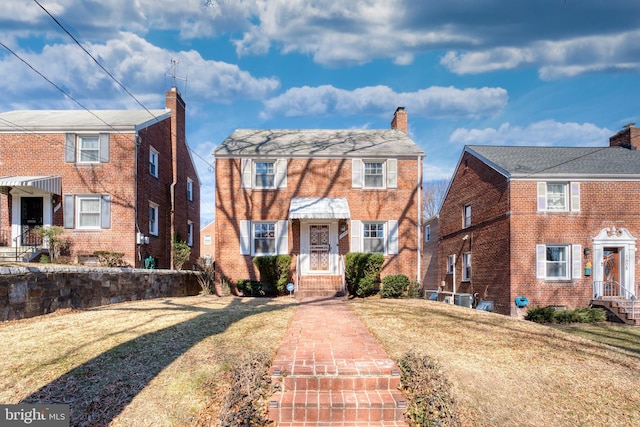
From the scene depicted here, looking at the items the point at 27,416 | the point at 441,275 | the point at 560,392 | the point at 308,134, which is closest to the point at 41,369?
the point at 27,416

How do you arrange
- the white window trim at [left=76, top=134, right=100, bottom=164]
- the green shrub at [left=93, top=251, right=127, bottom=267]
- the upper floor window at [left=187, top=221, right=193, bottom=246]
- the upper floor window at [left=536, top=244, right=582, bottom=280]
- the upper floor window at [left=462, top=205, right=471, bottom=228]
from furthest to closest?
the upper floor window at [left=187, top=221, right=193, bottom=246] → the upper floor window at [left=462, top=205, right=471, bottom=228] → the white window trim at [left=76, top=134, right=100, bottom=164] → the upper floor window at [left=536, top=244, right=582, bottom=280] → the green shrub at [left=93, top=251, right=127, bottom=267]

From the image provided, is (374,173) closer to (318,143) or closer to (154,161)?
(318,143)

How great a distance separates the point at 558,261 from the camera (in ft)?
47.1

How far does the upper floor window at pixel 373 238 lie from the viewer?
15.2 meters

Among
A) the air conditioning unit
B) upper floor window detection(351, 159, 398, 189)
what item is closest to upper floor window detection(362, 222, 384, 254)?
upper floor window detection(351, 159, 398, 189)

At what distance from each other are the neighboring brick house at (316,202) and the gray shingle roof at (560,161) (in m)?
3.75

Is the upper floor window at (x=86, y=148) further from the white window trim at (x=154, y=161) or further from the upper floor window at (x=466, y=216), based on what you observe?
the upper floor window at (x=466, y=216)

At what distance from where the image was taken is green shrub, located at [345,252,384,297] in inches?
525

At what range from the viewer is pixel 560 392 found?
4.62 metres

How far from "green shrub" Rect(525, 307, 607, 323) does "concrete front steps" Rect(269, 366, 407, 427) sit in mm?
10482

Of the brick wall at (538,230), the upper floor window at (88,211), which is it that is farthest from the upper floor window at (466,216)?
the upper floor window at (88,211)

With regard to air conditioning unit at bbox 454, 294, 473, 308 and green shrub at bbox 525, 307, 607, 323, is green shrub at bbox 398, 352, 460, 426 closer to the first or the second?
green shrub at bbox 525, 307, 607, 323

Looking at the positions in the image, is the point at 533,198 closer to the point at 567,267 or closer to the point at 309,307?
the point at 567,267

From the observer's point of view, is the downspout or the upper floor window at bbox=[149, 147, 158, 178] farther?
the upper floor window at bbox=[149, 147, 158, 178]
